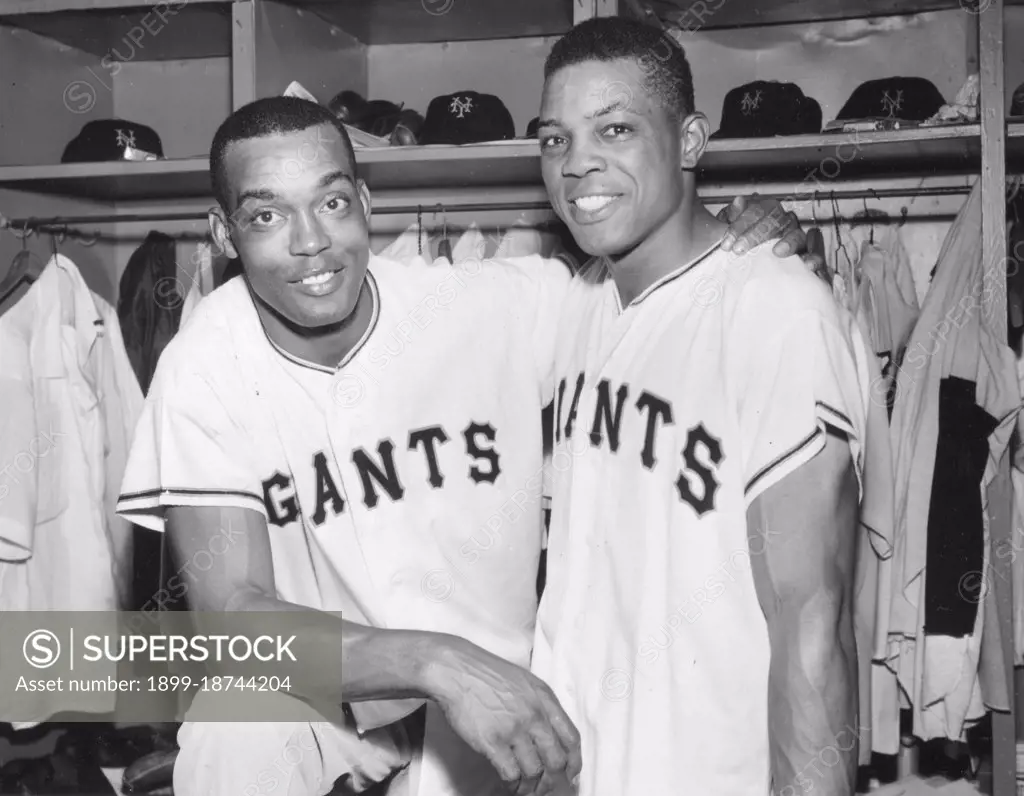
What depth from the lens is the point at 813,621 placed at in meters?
1.20

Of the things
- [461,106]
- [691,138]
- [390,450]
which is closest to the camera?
[691,138]

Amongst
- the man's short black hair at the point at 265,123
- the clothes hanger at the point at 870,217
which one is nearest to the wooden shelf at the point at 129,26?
the man's short black hair at the point at 265,123

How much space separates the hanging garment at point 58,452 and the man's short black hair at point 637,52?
58.5 inches

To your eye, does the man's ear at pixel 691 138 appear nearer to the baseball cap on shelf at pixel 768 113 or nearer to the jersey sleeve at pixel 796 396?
→ the jersey sleeve at pixel 796 396

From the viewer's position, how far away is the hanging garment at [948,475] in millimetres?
2043

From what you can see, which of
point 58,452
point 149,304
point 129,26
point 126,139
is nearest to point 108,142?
point 126,139

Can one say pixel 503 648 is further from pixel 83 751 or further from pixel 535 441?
pixel 83 751

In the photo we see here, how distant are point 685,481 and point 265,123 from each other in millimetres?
828

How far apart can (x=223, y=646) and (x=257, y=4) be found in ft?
4.86

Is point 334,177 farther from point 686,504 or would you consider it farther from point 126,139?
point 126,139

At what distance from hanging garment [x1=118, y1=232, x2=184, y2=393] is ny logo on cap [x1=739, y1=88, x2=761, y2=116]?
56.5 inches

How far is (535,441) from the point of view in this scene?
5.75 feet

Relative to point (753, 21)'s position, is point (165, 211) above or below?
below

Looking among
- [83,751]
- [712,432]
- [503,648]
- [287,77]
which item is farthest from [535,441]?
[83,751]
